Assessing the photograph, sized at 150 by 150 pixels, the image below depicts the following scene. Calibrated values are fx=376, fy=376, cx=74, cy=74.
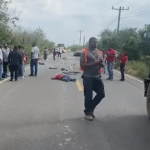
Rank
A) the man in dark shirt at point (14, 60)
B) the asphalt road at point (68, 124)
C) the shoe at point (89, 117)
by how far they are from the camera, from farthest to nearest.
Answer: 1. the man in dark shirt at point (14, 60)
2. the shoe at point (89, 117)
3. the asphalt road at point (68, 124)

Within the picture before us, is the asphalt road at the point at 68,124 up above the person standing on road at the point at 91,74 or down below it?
below

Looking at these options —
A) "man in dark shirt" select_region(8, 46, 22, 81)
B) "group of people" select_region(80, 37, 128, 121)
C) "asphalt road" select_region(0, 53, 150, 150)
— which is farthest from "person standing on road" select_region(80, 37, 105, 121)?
"man in dark shirt" select_region(8, 46, 22, 81)

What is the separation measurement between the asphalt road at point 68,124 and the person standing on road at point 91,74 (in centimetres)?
39

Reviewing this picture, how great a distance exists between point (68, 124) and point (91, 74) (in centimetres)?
129

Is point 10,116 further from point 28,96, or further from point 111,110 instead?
point 28,96

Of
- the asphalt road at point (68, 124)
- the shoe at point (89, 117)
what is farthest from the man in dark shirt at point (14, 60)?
the shoe at point (89, 117)

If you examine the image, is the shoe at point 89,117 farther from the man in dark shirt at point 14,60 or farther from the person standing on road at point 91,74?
the man in dark shirt at point 14,60

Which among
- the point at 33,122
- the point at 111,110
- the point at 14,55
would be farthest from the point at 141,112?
the point at 14,55

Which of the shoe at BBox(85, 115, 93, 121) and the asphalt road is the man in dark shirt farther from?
the shoe at BBox(85, 115, 93, 121)

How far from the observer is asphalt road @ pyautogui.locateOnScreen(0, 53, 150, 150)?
6449 mm

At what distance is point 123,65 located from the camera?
63.7 feet

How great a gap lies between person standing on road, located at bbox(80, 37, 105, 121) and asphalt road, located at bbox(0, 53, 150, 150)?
1.28ft

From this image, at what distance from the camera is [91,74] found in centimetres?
852

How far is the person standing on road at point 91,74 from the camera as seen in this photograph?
848cm
